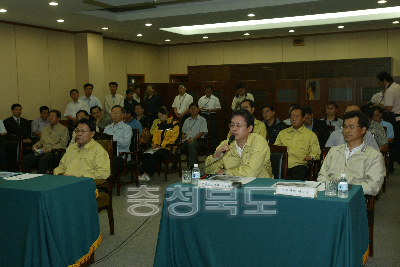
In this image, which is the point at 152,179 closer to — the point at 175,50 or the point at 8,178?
the point at 8,178

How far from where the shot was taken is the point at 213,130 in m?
9.50

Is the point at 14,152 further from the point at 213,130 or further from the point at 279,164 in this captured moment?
the point at 213,130

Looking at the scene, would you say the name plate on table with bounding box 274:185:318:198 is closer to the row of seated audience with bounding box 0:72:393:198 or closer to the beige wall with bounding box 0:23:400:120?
the row of seated audience with bounding box 0:72:393:198

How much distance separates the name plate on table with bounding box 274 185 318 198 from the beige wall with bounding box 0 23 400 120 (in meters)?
7.94

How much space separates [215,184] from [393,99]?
210 inches

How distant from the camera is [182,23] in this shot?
29.3 ft

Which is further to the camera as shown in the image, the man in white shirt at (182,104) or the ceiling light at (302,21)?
the man in white shirt at (182,104)

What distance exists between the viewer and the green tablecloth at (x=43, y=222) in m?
2.65

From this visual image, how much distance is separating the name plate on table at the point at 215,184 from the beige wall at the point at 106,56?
7.45 meters

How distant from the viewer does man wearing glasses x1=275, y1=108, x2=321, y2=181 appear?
4.66 meters

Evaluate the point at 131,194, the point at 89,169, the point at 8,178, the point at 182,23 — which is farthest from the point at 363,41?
the point at 8,178

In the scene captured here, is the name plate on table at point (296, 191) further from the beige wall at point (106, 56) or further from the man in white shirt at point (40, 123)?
the beige wall at point (106, 56)

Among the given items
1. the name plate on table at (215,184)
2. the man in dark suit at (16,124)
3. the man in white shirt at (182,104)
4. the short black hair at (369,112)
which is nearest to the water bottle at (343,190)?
the name plate on table at (215,184)

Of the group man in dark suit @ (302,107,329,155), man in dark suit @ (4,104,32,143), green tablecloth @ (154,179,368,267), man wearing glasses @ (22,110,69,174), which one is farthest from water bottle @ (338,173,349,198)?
man in dark suit @ (4,104,32,143)
